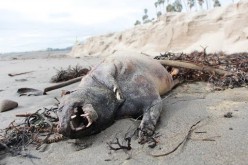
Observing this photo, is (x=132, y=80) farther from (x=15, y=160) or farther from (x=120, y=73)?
(x=15, y=160)

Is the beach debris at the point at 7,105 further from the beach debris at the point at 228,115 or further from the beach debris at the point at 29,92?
the beach debris at the point at 228,115

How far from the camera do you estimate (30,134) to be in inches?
162

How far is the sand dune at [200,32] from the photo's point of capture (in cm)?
2331

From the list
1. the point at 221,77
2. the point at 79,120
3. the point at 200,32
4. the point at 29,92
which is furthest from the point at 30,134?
the point at 200,32

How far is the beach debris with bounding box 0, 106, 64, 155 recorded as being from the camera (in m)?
3.86

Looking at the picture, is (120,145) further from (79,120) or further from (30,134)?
(30,134)

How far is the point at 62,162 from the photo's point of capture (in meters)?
3.36

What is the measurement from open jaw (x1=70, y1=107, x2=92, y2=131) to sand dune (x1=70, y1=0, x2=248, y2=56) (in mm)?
17063

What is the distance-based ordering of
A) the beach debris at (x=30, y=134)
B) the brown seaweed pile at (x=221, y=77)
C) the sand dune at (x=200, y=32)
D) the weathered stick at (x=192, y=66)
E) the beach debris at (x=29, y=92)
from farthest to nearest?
the sand dune at (x=200, y=32) → the beach debris at (x=29, y=92) → the weathered stick at (x=192, y=66) → the brown seaweed pile at (x=221, y=77) → the beach debris at (x=30, y=134)

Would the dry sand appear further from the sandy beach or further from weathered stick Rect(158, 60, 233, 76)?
weathered stick Rect(158, 60, 233, 76)

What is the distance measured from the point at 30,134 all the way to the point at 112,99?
947 millimetres

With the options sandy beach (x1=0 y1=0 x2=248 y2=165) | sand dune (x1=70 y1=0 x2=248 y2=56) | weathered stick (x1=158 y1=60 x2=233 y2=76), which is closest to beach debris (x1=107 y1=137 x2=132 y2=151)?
sandy beach (x1=0 y1=0 x2=248 y2=165)

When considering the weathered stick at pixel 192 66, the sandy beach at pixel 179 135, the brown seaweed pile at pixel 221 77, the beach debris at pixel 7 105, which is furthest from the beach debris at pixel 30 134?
the brown seaweed pile at pixel 221 77

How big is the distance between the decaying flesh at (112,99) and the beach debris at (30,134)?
38 centimetres
